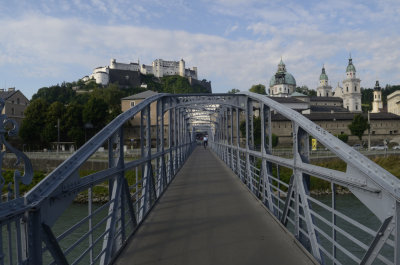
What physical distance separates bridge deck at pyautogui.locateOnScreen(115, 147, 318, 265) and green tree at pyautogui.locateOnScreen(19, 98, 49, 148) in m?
40.6

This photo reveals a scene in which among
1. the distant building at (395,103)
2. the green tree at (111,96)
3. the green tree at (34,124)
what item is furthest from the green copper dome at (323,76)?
the green tree at (34,124)

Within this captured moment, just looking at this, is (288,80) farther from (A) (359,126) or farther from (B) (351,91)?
(A) (359,126)

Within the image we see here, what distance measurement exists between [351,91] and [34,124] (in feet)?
265

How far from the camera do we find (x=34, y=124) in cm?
4238

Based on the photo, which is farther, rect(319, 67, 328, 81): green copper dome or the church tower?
rect(319, 67, 328, 81): green copper dome

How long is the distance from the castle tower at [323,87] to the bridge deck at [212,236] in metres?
112

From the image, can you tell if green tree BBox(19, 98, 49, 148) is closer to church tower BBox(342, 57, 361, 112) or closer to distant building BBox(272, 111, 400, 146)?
distant building BBox(272, 111, 400, 146)

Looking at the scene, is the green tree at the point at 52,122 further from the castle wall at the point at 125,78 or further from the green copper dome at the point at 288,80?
the green copper dome at the point at 288,80

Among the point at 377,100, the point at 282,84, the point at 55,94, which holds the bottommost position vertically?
the point at 377,100

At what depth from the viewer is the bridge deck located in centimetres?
356

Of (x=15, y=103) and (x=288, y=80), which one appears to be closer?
(x=15, y=103)

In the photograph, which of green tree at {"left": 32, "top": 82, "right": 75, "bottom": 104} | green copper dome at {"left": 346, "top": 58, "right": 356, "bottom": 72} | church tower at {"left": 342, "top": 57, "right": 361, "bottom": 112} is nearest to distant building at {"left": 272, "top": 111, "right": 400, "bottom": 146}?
church tower at {"left": 342, "top": 57, "right": 361, "bottom": 112}

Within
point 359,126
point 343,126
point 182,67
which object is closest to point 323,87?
point 182,67

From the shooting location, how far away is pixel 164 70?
381 feet
